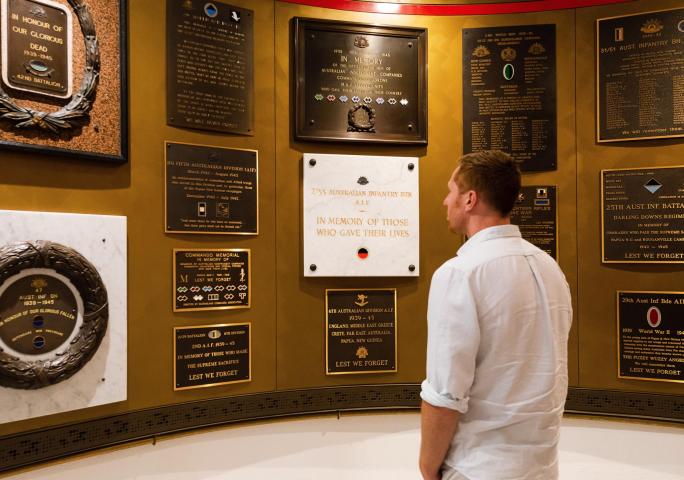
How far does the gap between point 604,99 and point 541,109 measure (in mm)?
404

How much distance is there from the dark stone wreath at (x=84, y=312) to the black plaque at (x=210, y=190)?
0.53 meters

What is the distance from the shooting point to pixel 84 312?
8.38 ft

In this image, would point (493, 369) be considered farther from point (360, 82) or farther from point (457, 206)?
point (360, 82)

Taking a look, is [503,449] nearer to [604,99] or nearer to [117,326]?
[117,326]

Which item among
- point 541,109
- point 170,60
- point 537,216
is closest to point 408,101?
point 541,109

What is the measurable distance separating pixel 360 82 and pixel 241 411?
7.58ft

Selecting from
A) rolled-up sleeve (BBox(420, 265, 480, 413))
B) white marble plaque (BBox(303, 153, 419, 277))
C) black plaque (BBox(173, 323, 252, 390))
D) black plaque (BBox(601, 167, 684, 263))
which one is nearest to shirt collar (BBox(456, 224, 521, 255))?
rolled-up sleeve (BBox(420, 265, 480, 413))

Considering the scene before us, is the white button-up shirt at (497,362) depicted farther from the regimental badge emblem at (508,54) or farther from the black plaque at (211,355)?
the regimental badge emblem at (508,54)

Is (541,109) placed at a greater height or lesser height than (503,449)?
greater

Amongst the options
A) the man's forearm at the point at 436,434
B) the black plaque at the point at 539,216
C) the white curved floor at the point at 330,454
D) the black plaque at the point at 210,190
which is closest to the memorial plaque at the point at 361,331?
the white curved floor at the point at 330,454

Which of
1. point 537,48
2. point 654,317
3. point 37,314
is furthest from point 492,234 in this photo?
point 537,48

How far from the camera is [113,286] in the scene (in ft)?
8.75

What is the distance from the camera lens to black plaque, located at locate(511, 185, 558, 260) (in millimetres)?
3328

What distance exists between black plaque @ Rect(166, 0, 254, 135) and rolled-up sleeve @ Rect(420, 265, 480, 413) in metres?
2.22
